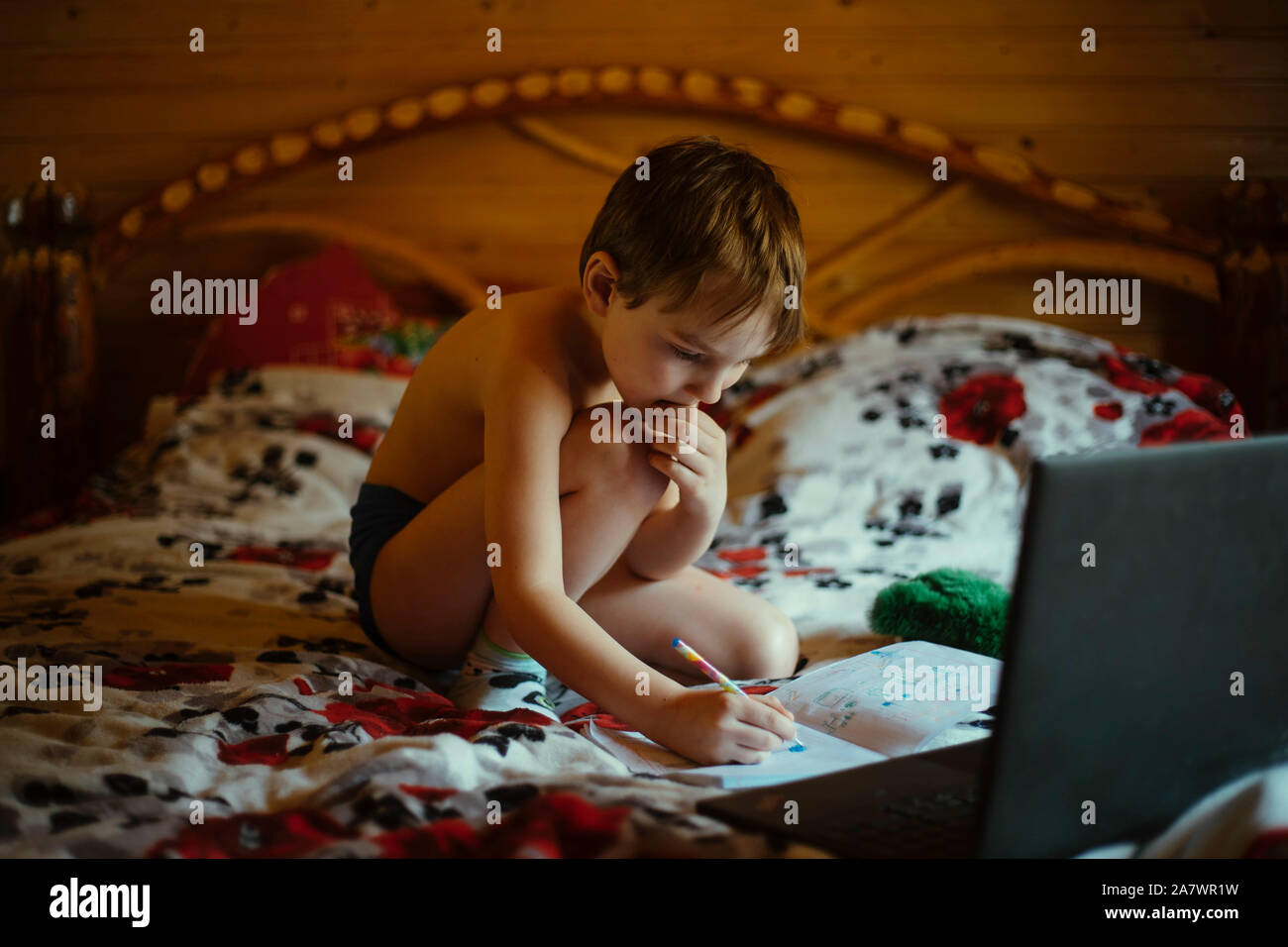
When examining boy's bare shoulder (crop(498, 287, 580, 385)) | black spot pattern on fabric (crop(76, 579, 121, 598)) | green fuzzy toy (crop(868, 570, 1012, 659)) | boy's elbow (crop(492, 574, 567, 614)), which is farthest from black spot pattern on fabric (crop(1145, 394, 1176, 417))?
black spot pattern on fabric (crop(76, 579, 121, 598))

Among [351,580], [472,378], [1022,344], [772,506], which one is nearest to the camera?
[472,378]

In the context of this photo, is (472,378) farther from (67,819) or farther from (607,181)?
(607,181)

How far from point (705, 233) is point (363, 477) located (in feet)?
3.82

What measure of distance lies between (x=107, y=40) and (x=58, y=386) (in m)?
0.79

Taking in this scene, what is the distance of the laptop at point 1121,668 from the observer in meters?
0.56

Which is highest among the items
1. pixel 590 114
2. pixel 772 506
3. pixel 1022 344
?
pixel 590 114

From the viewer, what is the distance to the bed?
712 millimetres

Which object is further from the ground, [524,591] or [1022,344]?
[1022,344]

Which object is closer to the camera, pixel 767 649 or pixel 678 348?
pixel 678 348

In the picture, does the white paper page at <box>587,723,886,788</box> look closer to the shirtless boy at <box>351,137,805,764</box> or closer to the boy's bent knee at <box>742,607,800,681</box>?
the shirtless boy at <box>351,137,805,764</box>

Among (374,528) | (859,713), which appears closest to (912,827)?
(859,713)

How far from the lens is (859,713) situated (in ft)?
3.15

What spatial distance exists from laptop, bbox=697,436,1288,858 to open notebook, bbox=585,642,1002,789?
14 centimetres

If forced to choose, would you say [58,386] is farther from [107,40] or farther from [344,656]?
[344,656]
